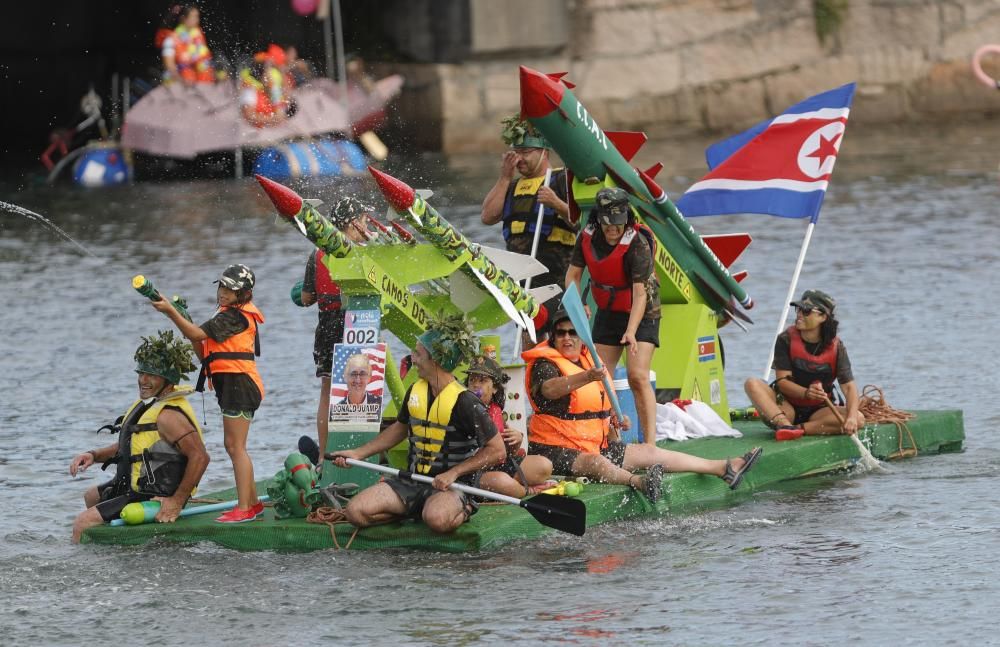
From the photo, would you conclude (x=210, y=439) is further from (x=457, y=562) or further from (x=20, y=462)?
(x=457, y=562)

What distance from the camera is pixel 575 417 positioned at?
495 inches

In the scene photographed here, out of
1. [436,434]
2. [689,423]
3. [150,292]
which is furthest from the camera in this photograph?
[689,423]

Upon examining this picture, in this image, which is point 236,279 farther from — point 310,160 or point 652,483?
point 310,160

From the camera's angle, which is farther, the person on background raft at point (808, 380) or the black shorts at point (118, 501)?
the person on background raft at point (808, 380)

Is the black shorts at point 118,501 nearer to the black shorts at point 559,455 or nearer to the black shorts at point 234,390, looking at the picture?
the black shorts at point 234,390

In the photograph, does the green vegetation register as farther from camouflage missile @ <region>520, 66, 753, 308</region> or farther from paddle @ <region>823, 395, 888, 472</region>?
paddle @ <region>823, 395, 888, 472</region>

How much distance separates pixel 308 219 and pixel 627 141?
12.5ft

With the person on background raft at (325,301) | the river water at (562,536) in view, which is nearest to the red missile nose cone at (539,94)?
the person on background raft at (325,301)

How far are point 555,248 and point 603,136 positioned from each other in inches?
48.4

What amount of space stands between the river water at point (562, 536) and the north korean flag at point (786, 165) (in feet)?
7.17

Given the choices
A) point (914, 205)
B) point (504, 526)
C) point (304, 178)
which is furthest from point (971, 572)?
point (304, 178)

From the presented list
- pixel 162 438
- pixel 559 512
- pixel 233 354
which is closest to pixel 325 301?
pixel 233 354

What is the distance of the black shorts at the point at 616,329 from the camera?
1355 cm

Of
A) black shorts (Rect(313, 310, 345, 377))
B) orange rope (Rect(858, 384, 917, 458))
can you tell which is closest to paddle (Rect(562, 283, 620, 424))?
black shorts (Rect(313, 310, 345, 377))
